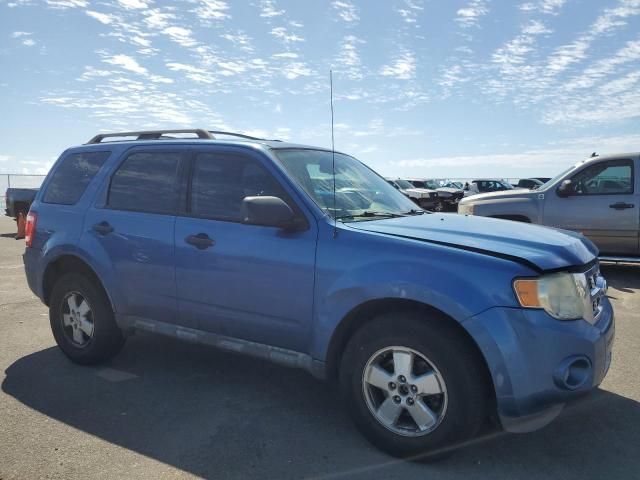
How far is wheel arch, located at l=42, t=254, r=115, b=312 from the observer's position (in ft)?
14.5

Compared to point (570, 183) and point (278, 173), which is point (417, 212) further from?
point (570, 183)

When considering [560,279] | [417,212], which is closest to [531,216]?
[417,212]

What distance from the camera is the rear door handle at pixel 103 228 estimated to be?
423cm

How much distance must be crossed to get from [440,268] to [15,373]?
3.63m

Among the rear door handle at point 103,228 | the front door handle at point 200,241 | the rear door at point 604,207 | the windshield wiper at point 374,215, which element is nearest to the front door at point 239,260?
the front door handle at point 200,241

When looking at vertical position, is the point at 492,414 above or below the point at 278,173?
below

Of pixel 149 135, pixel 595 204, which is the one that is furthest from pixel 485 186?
Result: pixel 149 135

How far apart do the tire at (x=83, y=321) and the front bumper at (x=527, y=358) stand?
3007 mm

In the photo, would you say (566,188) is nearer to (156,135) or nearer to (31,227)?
(156,135)

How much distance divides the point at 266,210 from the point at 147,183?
4.77 ft

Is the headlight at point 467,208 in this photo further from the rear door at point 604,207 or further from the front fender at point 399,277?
the front fender at point 399,277

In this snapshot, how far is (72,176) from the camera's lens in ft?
15.6

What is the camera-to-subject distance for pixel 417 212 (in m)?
4.13

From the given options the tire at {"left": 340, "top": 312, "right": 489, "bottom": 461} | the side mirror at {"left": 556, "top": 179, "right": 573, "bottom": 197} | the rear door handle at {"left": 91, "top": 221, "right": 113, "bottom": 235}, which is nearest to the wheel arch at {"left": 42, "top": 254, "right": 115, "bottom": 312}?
the rear door handle at {"left": 91, "top": 221, "right": 113, "bottom": 235}
